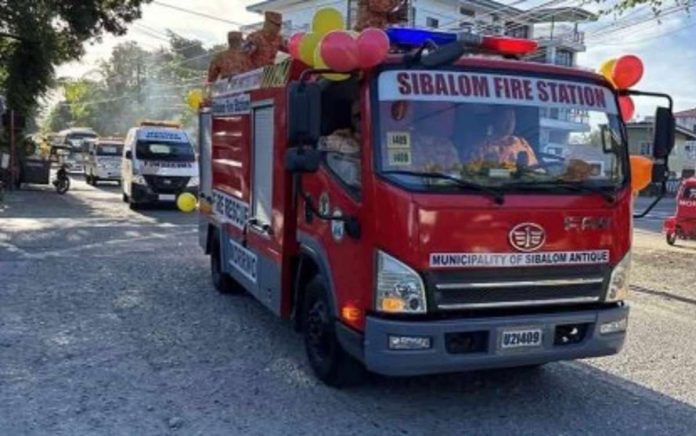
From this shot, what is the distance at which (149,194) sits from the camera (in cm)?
2009

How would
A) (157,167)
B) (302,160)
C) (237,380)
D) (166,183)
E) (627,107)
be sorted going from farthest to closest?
(166,183)
(157,167)
(627,107)
(237,380)
(302,160)

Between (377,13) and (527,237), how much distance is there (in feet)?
9.52

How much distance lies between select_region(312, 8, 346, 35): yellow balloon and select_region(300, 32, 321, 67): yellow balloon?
81mm

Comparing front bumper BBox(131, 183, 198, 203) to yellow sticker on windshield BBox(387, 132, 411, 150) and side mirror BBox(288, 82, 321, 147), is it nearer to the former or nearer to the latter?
side mirror BBox(288, 82, 321, 147)

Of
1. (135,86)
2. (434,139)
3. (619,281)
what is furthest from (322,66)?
(135,86)

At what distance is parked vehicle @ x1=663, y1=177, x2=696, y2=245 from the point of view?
15.5 metres

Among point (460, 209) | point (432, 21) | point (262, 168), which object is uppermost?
point (432, 21)

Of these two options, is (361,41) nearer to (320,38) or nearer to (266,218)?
(320,38)

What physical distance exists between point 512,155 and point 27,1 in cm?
1971

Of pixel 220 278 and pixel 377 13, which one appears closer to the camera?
pixel 377 13

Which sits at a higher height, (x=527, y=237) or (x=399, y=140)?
(x=399, y=140)

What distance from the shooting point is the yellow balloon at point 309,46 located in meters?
5.32

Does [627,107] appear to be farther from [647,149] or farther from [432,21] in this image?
[432,21]

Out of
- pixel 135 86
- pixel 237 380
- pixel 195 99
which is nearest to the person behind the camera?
pixel 237 380
